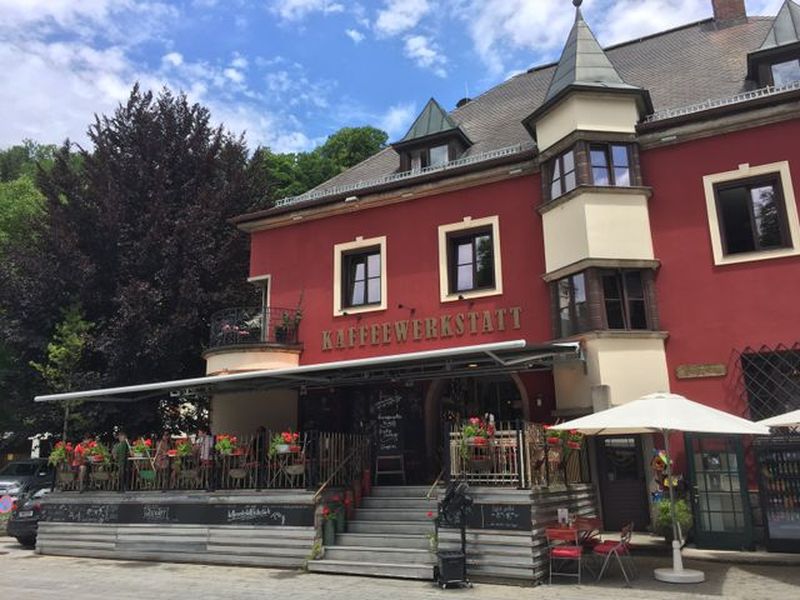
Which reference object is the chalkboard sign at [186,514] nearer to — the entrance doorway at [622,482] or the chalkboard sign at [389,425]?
the chalkboard sign at [389,425]

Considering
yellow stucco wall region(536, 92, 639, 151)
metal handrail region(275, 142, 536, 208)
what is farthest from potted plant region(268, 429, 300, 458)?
yellow stucco wall region(536, 92, 639, 151)

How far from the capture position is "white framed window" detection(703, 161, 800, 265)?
1288 cm

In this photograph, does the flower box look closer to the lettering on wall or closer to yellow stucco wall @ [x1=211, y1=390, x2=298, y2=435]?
the lettering on wall

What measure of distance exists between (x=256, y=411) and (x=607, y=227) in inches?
381

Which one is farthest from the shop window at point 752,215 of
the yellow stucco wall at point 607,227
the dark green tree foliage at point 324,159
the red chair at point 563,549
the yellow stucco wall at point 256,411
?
the dark green tree foliage at point 324,159

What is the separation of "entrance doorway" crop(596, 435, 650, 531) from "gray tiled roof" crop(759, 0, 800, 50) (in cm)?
896

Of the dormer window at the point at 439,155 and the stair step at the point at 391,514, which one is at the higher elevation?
the dormer window at the point at 439,155

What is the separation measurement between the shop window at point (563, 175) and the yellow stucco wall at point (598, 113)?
1.51 feet

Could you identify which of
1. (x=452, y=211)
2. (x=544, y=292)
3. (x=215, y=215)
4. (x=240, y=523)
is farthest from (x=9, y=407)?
(x=544, y=292)

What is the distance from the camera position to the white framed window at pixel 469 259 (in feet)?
50.9

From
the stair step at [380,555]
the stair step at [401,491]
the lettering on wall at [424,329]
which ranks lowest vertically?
Result: the stair step at [380,555]

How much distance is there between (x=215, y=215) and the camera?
22.0 m

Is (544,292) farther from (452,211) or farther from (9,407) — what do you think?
(9,407)

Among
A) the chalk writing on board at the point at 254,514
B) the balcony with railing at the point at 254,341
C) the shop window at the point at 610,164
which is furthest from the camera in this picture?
the balcony with railing at the point at 254,341
